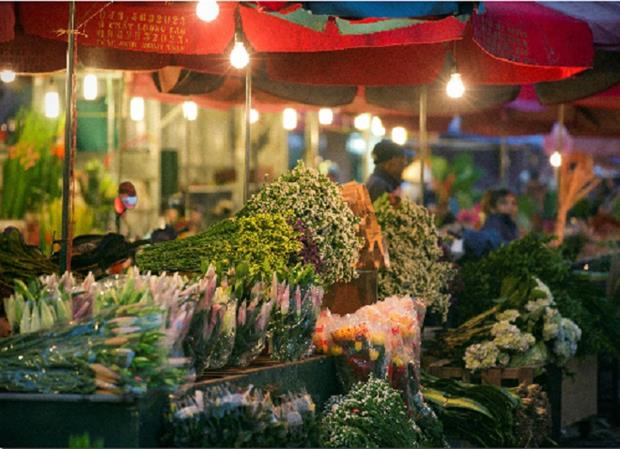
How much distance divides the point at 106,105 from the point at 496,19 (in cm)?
788

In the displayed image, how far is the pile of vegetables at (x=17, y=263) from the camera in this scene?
8408mm

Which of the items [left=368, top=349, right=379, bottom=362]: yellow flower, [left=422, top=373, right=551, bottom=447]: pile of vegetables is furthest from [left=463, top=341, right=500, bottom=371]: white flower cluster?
[left=368, top=349, right=379, bottom=362]: yellow flower

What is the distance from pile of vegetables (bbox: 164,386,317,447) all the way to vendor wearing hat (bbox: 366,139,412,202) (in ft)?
18.2

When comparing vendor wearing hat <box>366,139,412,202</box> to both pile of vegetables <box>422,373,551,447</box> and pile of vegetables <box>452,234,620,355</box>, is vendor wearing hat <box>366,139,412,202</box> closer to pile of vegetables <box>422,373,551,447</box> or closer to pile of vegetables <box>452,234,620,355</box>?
pile of vegetables <box>452,234,620,355</box>

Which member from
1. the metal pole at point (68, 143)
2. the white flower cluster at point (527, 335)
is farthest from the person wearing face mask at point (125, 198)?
the metal pole at point (68, 143)

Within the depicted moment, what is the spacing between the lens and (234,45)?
10.1m

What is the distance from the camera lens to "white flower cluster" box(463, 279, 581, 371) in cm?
1041

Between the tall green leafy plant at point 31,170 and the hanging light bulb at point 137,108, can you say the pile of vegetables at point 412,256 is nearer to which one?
the tall green leafy plant at point 31,170

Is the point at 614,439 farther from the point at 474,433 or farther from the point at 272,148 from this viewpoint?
the point at 272,148

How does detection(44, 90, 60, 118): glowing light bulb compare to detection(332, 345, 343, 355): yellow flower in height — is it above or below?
above

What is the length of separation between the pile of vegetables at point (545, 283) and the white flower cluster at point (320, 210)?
8.36 feet

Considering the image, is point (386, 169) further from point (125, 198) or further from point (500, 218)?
point (500, 218)

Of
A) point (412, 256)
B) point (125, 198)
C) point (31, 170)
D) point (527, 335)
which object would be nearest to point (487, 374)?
point (527, 335)

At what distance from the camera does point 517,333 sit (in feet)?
34.5
